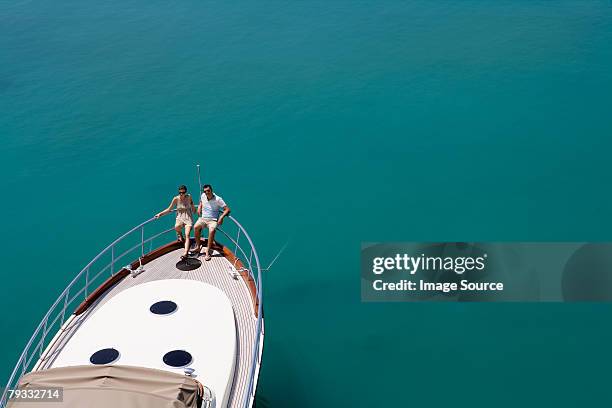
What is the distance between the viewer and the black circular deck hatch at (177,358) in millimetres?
12898

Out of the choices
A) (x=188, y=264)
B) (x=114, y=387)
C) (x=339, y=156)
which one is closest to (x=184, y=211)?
(x=188, y=264)

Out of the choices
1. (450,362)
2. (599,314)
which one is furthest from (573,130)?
(450,362)

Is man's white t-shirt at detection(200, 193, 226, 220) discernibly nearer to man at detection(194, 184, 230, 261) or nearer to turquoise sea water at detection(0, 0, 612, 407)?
man at detection(194, 184, 230, 261)

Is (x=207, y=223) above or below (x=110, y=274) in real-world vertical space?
below

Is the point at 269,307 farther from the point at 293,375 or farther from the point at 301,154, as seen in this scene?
the point at 301,154

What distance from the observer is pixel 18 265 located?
2184 cm

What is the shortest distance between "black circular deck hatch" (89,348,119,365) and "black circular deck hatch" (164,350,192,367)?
102 centimetres

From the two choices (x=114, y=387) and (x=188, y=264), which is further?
(x=188, y=264)

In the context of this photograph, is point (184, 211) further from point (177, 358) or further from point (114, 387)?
point (114, 387)

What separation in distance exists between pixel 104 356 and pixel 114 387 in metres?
2.19

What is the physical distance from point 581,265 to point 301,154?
1161cm

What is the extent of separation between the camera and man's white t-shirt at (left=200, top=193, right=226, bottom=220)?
16.9m

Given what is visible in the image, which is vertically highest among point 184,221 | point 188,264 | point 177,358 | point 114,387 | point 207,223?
point 184,221

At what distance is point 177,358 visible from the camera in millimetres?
13016
